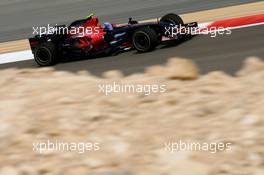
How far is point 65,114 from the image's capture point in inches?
221

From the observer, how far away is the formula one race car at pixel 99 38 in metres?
12.0

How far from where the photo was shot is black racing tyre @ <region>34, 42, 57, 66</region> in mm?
13062

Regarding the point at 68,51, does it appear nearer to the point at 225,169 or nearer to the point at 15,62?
the point at 15,62

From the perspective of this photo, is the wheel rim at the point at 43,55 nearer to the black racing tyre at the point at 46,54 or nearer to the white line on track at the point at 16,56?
the black racing tyre at the point at 46,54

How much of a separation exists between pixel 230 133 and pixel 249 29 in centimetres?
808

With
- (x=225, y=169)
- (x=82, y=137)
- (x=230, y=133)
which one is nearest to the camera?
(x=225, y=169)

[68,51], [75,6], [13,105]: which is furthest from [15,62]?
[13,105]

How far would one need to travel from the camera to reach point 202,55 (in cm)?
1094

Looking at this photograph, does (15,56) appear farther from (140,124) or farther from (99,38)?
(140,124)

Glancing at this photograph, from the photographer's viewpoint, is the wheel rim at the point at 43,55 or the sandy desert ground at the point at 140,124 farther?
the wheel rim at the point at 43,55

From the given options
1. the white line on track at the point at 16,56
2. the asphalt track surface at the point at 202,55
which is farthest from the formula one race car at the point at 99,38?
the white line on track at the point at 16,56

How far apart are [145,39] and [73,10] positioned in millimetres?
6458

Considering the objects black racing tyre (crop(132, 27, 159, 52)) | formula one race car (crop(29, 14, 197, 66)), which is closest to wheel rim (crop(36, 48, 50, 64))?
formula one race car (crop(29, 14, 197, 66))

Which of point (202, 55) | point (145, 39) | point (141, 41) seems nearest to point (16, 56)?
point (141, 41)
